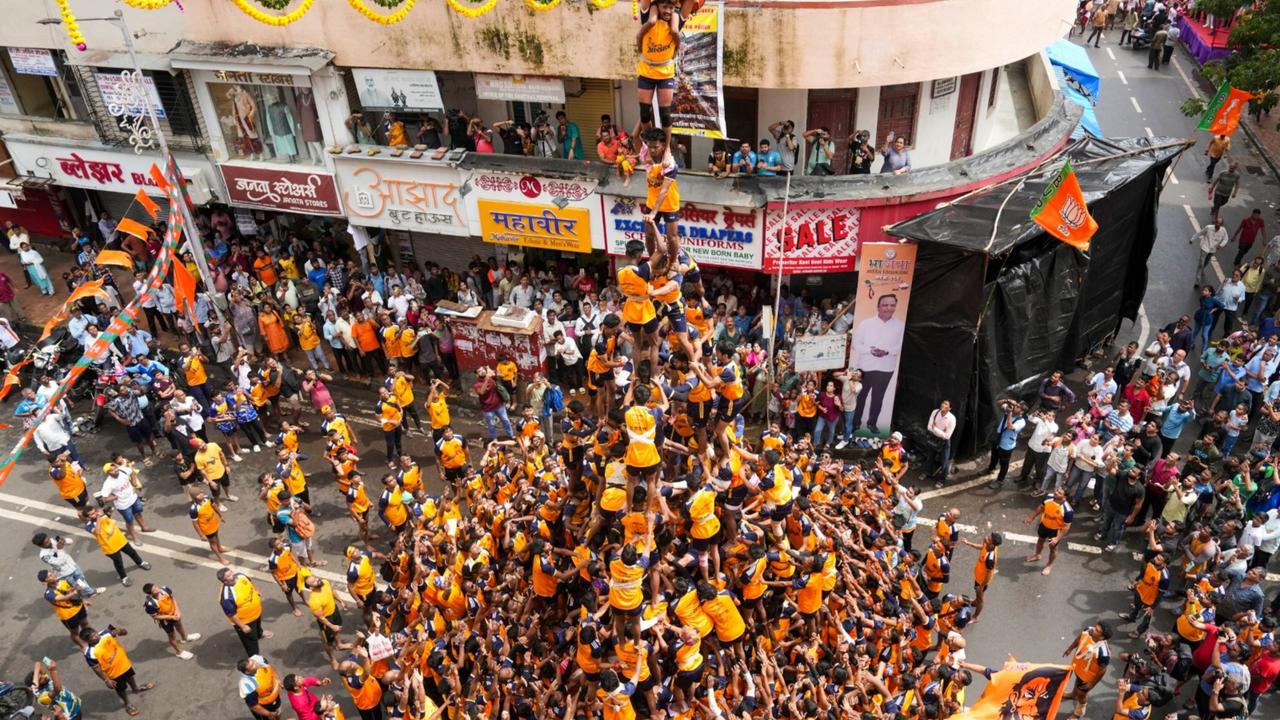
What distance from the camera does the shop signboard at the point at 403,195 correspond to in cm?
1872

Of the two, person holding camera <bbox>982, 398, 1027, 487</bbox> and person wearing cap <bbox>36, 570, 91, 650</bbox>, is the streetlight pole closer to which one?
person wearing cap <bbox>36, 570, 91, 650</bbox>

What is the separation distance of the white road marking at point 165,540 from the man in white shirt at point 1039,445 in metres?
11.0

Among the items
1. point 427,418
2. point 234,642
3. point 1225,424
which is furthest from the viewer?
point 427,418

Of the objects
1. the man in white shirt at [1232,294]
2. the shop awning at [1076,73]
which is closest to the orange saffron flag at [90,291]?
the man in white shirt at [1232,294]

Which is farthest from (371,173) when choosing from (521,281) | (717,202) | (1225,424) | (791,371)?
(1225,424)

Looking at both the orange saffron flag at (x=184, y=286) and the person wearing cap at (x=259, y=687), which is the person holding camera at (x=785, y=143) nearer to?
the person wearing cap at (x=259, y=687)

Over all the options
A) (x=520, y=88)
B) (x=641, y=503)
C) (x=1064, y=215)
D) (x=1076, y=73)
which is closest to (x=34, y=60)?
(x=520, y=88)

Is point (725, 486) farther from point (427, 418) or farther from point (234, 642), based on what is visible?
point (427, 418)

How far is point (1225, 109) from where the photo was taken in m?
20.4

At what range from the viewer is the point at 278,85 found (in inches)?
740

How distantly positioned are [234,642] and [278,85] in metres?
10.9

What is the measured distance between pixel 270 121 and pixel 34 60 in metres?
6.29

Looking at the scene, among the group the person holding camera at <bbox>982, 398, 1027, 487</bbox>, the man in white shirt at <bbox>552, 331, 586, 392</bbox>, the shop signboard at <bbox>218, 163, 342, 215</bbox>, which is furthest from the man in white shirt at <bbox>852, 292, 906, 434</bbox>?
the shop signboard at <bbox>218, 163, 342, 215</bbox>

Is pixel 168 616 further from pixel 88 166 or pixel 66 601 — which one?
pixel 88 166
